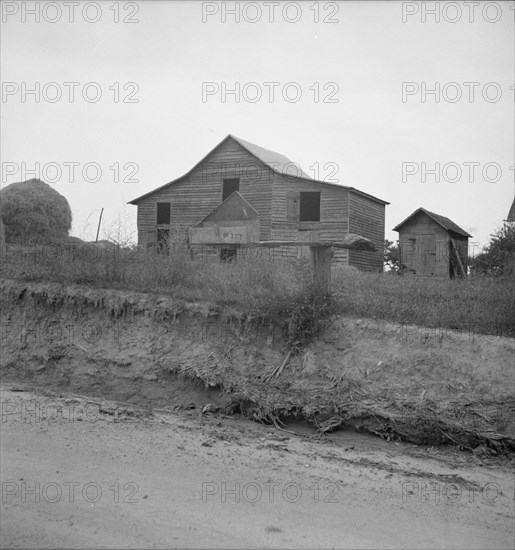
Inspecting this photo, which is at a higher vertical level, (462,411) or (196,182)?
(196,182)

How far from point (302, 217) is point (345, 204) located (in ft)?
7.23

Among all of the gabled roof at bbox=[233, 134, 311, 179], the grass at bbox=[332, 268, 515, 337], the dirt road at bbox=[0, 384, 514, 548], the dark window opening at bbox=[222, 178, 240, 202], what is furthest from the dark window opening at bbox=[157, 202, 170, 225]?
the dirt road at bbox=[0, 384, 514, 548]

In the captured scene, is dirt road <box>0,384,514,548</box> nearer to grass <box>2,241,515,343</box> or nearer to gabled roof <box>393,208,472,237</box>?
grass <box>2,241,515,343</box>

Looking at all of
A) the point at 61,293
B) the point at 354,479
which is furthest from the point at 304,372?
the point at 61,293

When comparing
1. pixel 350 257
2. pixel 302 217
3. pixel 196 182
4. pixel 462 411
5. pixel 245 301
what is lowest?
pixel 462 411

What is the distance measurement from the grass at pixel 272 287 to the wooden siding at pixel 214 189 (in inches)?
662

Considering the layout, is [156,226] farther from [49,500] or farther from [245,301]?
[49,500]

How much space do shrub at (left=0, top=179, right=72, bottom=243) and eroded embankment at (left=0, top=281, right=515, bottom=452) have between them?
1437 cm

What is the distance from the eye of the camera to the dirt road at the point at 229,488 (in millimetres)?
5473

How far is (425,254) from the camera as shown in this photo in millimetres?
27906

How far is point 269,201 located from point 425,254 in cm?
775

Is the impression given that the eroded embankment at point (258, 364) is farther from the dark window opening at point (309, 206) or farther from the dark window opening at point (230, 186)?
the dark window opening at point (230, 186)

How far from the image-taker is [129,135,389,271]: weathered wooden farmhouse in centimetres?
2959

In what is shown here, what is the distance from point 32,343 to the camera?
1135 cm
